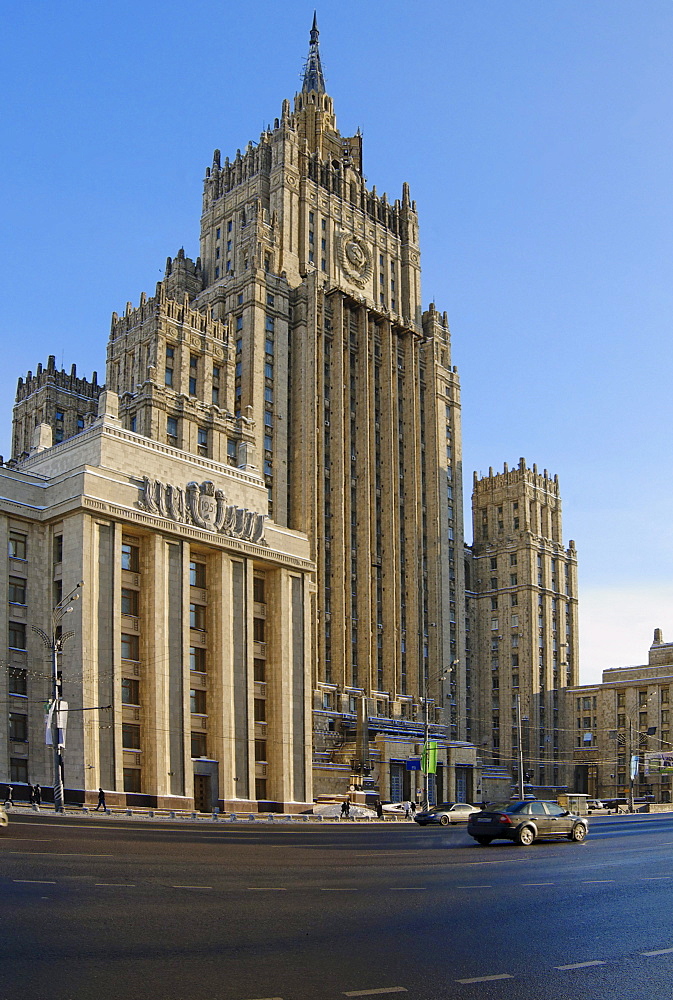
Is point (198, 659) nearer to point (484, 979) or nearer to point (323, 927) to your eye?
point (323, 927)

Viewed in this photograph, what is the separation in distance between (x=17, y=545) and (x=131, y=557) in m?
7.08

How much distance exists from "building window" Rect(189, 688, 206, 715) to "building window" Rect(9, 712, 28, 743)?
1154cm

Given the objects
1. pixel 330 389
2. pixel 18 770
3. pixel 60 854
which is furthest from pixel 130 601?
pixel 330 389

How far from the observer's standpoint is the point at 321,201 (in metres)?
115

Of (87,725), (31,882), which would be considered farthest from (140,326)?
(31,882)

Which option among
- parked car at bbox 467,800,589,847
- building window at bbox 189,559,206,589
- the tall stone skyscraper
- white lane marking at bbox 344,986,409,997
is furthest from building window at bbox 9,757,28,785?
white lane marking at bbox 344,986,409,997

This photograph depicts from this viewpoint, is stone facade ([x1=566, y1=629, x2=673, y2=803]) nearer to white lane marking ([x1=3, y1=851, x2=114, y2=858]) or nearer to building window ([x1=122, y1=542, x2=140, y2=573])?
building window ([x1=122, y1=542, x2=140, y2=573])

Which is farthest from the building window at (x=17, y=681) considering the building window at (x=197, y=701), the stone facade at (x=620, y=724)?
the stone facade at (x=620, y=724)

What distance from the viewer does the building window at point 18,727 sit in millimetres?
61031

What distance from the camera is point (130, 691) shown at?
65188 mm

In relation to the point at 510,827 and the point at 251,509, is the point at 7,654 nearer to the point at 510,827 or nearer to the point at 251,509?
the point at 251,509

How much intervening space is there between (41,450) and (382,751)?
40788 millimetres

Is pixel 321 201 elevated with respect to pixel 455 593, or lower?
elevated

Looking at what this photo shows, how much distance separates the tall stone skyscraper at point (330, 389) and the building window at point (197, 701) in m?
24.9
